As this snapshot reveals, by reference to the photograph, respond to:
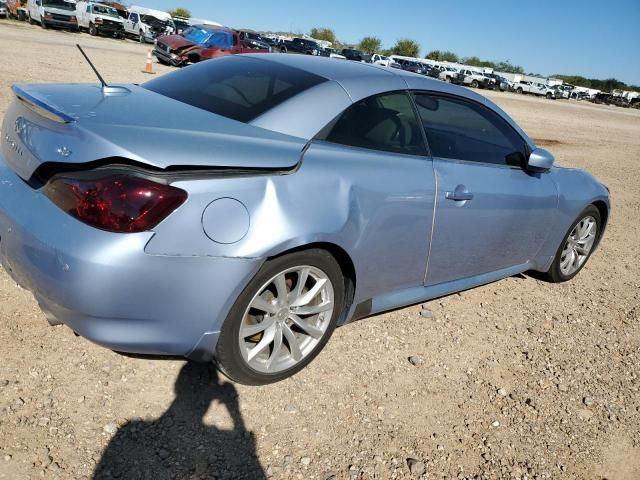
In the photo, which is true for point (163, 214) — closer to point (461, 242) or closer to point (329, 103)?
point (329, 103)

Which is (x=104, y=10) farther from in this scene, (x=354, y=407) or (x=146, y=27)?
(x=354, y=407)

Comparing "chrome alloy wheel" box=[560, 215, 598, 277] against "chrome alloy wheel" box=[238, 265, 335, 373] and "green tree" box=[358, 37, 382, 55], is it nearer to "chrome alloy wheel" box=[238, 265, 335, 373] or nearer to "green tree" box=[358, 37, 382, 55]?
"chrome alloy wheel" box=[238, 265, 335, 373]

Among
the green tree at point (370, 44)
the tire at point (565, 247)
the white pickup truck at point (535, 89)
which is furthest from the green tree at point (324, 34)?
the tire at point (565, 247)

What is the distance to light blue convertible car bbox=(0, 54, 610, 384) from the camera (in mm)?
2170

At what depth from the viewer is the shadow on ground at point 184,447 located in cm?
221

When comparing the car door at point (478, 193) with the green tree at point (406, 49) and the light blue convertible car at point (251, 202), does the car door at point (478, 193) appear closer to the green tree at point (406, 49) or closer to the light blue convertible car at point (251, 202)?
the light blue convertible car at point (251, 202)

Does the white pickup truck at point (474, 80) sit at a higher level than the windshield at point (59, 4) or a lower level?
lower

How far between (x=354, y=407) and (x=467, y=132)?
2031 millimetres

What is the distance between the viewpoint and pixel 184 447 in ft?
7.70

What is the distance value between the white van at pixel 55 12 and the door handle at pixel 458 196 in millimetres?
32927

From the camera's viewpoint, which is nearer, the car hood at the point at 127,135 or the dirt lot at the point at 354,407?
the car hood at the point at 127,135

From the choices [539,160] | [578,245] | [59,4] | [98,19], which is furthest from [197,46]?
[539,160]

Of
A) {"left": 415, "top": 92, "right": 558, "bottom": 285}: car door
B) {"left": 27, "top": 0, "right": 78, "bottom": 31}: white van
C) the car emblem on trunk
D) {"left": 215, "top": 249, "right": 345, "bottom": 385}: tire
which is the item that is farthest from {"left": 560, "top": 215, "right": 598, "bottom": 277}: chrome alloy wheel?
{"left": 27, "top": 0, "right": 78, "bottom": 31}: white van

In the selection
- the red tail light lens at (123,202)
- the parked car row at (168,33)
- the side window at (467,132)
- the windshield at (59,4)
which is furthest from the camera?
the windshield at (59,4)
